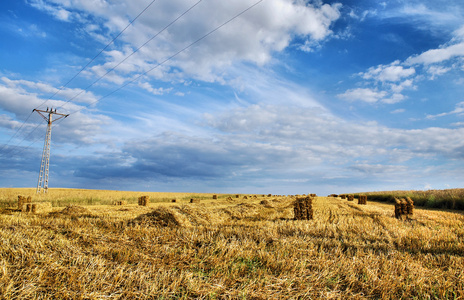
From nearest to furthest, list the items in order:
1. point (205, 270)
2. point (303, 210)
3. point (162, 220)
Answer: point (205, 270) → point (162, 220) → point (303, 210)

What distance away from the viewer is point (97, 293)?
2.81 m

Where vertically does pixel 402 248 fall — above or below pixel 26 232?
below

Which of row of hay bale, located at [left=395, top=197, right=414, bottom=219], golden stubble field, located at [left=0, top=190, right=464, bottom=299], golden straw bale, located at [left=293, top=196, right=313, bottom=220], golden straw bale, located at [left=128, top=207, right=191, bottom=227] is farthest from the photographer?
row of hay bale, located at [left=395, top=197, right=414, bottom=219]

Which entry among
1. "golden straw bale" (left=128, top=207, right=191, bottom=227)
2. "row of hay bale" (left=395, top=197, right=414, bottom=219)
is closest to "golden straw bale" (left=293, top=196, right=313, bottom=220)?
"row of hay bale" (left=395, top=197, right=414, bottom=219)

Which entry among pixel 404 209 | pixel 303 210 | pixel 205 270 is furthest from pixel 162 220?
pixel 404 209

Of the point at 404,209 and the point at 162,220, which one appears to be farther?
the point at 404,209

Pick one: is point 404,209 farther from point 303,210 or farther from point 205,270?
point 205,270

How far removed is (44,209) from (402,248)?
17.1 meters

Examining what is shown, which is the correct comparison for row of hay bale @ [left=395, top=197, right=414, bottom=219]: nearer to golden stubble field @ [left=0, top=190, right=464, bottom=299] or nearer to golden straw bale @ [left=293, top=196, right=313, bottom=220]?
golden straw bale @ [left=293, top=196, right=313, bottom=220]

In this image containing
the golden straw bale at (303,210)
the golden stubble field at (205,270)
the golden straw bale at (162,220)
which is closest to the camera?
the golden stubble field at (205,270)

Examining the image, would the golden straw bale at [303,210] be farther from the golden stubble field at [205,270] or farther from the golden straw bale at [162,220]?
the golden stubble field at [205,270]

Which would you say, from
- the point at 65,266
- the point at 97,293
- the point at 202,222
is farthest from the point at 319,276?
the point at 202,222

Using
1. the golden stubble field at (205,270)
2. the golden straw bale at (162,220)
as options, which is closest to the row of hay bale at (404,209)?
the golden stubble field at (205,270)

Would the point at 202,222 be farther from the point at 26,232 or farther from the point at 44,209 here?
the point at 44,209
